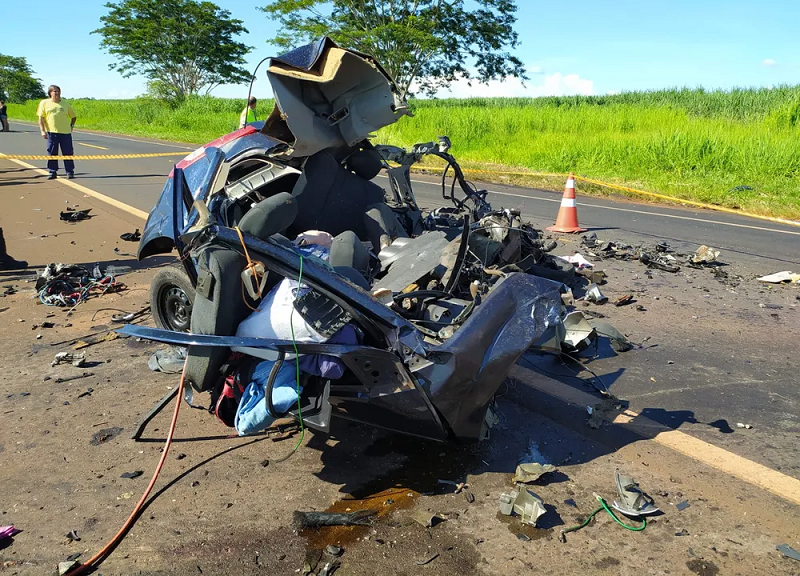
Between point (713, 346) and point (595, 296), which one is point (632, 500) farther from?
point (595, 296)

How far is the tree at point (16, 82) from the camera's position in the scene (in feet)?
259

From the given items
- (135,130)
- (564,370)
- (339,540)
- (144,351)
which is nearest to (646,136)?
(564,370)

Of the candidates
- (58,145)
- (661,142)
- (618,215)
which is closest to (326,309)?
(618,215)

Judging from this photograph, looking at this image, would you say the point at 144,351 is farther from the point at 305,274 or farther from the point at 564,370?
the point at 564,370

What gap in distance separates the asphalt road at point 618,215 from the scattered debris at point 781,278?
753 millimetres

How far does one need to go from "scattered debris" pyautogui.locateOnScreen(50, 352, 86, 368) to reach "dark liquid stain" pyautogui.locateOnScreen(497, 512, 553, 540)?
3.40m

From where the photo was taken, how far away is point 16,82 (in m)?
79.2

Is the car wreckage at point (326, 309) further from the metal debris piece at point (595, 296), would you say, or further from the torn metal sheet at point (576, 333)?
the metal debris piece at point (595, 296)

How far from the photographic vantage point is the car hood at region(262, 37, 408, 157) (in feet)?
13.5

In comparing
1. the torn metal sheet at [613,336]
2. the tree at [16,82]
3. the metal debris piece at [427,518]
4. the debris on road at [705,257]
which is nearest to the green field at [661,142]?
the debris on road at [705,257]

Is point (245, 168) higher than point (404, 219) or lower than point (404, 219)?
higher

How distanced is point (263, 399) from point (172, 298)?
226cm

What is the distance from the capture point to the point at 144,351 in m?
5.00

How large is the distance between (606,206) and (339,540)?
10.9 metres
